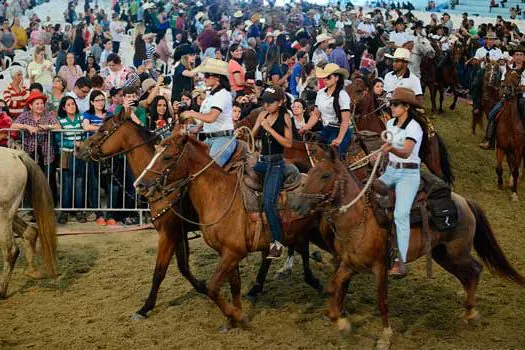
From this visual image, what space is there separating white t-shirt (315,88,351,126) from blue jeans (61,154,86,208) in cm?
430

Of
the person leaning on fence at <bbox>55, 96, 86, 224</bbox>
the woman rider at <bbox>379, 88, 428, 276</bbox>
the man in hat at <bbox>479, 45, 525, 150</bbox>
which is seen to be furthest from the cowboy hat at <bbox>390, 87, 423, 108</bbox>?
the man in hat at <bbox>479, 45, 525, 150</bbox>

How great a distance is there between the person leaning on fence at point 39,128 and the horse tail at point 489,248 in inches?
263

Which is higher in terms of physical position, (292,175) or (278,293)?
(292,175)

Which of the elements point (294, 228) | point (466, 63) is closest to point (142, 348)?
point (294, 228)

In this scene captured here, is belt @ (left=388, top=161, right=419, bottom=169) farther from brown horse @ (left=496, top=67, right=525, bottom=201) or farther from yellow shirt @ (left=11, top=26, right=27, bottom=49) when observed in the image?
yellow shirt @ (left=11, top=26, right=27, bottom=49)

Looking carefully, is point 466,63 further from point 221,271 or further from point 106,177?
point 221,271

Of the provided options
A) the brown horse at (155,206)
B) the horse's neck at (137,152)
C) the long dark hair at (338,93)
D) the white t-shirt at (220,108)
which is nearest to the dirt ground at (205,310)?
the brown horse at (155,206)

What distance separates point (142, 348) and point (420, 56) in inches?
619

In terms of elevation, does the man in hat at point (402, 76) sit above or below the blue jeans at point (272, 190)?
above

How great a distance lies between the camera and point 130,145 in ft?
31.2

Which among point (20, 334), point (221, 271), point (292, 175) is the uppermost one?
point (292, 175)

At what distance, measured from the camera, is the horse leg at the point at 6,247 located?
31.9 feet

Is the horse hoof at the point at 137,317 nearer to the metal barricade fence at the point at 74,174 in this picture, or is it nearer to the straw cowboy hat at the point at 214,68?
the straw cowboy hat at the point at 214,68

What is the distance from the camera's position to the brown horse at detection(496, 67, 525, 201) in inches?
631
